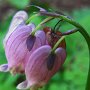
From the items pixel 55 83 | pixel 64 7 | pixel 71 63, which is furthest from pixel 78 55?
pixel 64 7

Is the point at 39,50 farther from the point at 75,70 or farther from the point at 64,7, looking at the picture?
the point at 64,7

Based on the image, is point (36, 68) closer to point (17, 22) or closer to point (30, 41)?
point (30, 41)

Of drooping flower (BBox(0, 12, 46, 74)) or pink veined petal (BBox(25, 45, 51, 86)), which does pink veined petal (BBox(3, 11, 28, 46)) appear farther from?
pink veined petal (BBox(25, 45, 51, 86))

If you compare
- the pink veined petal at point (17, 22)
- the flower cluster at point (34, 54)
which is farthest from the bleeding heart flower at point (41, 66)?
the pink veined petal at point (17, 22)

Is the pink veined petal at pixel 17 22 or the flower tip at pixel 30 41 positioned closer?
the flower tip at pixel 30 41

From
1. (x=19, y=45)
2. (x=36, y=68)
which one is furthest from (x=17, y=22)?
(x=36, y=68)

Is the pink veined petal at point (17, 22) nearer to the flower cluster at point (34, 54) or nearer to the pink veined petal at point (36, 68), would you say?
the flower cluster at point (34, 54)

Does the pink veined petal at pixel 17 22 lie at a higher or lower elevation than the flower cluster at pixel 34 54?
higher
